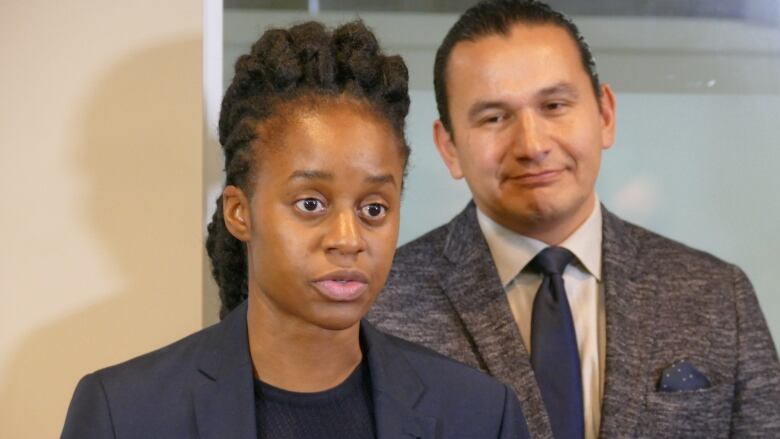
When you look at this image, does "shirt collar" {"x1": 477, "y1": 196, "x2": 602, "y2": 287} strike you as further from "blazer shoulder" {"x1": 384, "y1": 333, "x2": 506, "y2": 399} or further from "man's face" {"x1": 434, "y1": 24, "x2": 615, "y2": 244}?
"blazer shoulder" {"x1": 384, "y1": 333, "x2": 506, "y2": 399}

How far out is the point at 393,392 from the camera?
4.49 feet

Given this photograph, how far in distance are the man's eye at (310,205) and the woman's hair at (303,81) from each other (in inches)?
3.2

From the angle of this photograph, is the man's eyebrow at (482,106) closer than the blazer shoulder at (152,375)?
No

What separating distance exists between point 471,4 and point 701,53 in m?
0.39

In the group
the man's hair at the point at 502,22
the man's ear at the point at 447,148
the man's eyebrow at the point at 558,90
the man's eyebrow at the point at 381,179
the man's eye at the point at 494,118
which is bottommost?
the man's eyebrow at the point at 381,179

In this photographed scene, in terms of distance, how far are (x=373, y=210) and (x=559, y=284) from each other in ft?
1.61

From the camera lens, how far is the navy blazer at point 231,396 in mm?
1302

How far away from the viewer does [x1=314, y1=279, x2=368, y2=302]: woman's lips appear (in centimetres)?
126

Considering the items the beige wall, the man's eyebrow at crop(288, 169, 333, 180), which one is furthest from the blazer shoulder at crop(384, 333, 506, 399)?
the beige wall

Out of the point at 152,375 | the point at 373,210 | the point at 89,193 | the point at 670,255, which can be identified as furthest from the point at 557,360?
the point at 89,193

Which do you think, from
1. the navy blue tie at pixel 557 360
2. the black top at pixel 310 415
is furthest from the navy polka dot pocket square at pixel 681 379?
the black top at pixel 310 415

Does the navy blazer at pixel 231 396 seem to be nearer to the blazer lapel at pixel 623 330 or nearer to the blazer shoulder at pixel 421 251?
the blazer lapel at pixel 623 330

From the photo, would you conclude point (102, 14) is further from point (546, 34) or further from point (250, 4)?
point (546, 34)

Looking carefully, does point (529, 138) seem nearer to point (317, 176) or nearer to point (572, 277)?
point (572, 277)
